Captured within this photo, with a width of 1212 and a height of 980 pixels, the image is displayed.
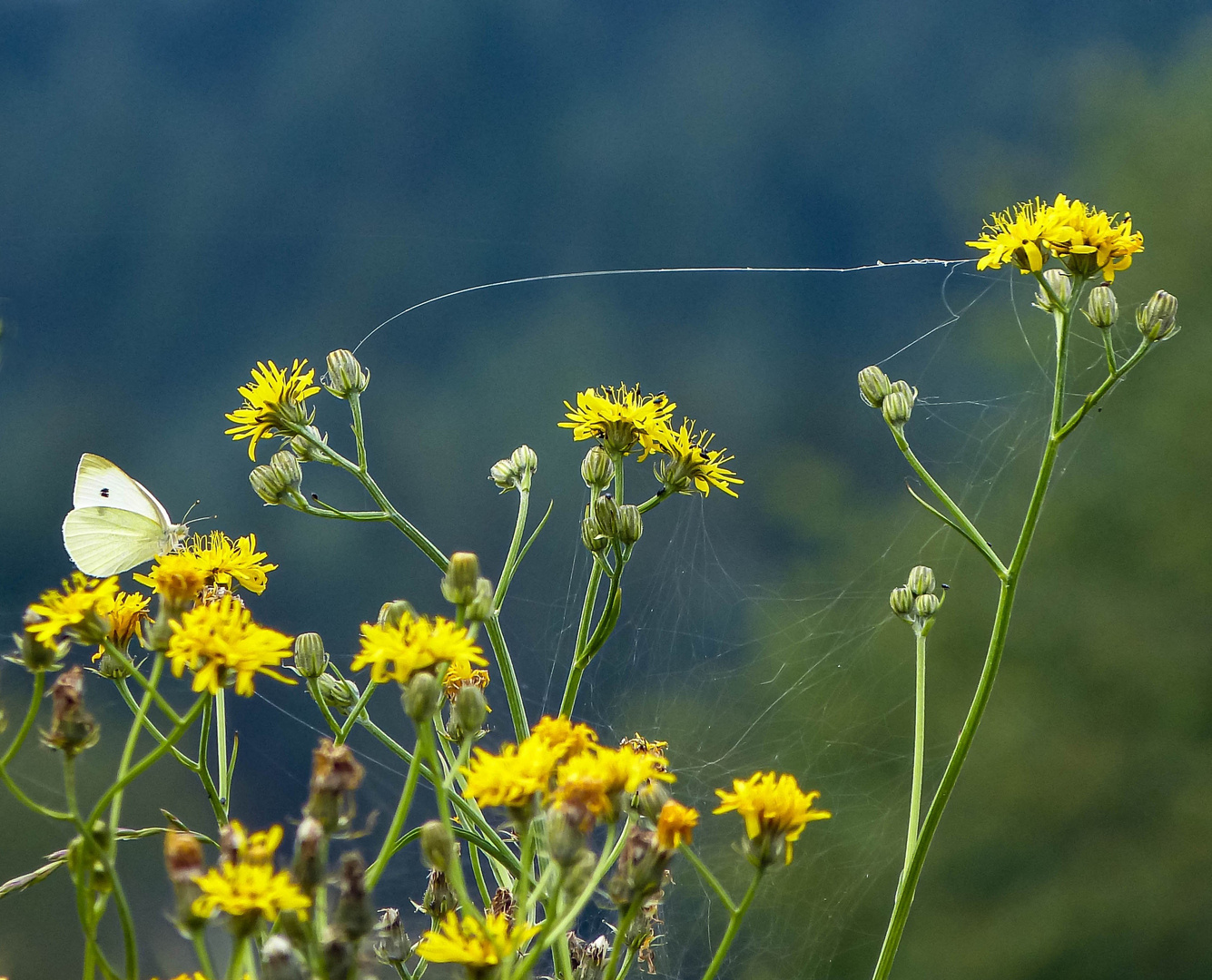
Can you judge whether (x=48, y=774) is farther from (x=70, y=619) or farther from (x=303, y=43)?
(x=303, y=43)

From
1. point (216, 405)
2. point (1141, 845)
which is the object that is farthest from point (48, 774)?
point (1141, 845)

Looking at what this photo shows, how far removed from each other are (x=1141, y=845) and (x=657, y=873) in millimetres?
1961

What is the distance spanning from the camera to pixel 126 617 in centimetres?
49

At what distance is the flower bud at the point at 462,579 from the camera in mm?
396

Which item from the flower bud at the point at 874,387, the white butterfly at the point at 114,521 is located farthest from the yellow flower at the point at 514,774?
the white butterfly at the point at 114,521

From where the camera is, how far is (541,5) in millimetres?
1492

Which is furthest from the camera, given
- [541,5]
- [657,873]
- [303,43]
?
[541,5]

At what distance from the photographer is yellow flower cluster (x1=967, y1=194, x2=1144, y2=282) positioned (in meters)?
0.53

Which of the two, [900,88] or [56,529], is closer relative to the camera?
[56,529]

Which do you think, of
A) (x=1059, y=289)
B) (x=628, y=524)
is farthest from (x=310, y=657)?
(x=1059, y=289)

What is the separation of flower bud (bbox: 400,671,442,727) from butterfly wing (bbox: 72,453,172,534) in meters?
0.46

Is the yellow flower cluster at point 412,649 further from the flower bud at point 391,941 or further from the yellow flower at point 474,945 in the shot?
the flower bud at point 391,941

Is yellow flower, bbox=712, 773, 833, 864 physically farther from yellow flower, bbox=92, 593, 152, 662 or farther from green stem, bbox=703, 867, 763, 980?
yellow flower, bbox=92, 593, 152, 662

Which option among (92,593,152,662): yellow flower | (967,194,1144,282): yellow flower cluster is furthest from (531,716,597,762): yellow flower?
(967,194,1144,282): yellow flower cluster
